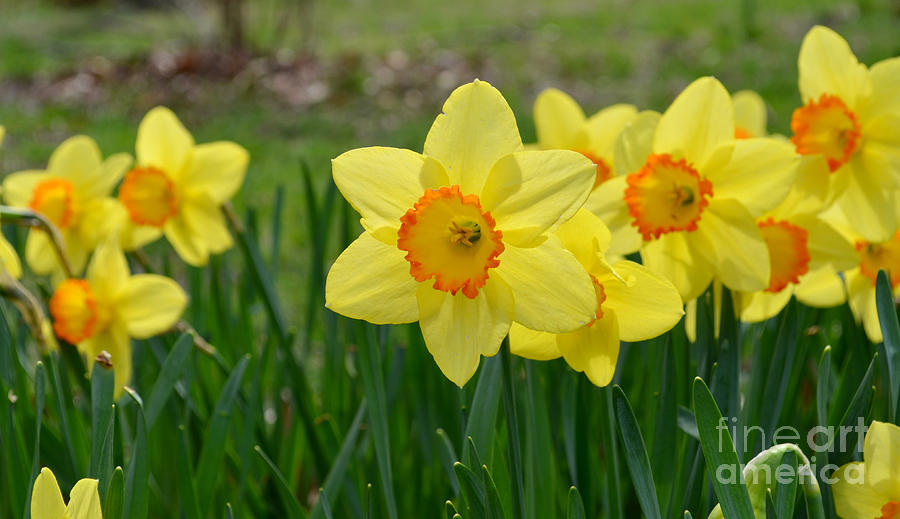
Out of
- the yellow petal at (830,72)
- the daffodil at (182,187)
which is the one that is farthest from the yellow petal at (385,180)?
the daffodil at (182,187)

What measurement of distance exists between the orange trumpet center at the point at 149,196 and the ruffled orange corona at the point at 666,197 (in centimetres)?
92

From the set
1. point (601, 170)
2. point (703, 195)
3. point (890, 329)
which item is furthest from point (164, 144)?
point (890, 329)

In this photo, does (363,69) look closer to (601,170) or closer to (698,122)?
(601,170)

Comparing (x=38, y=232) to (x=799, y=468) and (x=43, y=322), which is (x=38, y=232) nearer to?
(x=43, y=322)

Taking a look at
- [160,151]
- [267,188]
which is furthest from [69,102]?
[160,151]

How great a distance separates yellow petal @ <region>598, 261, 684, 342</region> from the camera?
0.88 meters

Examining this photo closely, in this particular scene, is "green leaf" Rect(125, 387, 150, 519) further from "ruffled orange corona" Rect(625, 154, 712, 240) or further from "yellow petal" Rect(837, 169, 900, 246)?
"yellow petal" Rect(837, 169, 900, 246)

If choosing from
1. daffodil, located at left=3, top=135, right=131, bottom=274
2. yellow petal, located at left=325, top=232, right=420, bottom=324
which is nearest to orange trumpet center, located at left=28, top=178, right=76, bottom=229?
daffodil, located at left=3, top=135, right=131, bottom=274

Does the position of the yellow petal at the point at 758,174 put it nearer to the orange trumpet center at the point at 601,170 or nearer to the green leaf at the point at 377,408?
the orange trumpet center at the point at 601,170

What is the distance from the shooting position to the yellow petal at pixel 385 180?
0.84 metres

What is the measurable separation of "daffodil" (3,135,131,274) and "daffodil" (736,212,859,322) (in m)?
1.11

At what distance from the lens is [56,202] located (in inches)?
62.9

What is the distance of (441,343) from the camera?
32.6 inches

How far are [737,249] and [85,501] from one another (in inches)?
29.0
